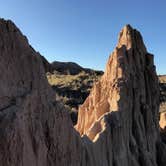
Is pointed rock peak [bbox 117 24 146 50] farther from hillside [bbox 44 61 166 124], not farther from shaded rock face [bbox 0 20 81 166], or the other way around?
hillside [bbox 44 61 166 124]

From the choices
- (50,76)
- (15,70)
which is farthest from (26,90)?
(50,76)

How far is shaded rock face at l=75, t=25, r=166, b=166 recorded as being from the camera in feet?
56.7

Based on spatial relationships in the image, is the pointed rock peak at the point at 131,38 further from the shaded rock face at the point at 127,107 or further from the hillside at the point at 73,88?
the hillside at the point at 73,88

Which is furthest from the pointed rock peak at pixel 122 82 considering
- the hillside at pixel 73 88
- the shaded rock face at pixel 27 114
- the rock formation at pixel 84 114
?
the hillside at pixel 73 88

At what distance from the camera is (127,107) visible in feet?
63.0

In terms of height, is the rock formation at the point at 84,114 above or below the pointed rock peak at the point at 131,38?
below

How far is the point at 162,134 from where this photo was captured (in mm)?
27672

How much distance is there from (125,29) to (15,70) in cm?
1290

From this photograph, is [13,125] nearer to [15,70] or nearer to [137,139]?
[15,70]

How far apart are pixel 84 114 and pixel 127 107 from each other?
3.35 m

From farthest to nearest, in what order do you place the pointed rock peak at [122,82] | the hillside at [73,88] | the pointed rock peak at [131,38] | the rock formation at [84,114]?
the hillside at [73,88]
the pointed rock peak at [131,38]
the pointed rock peak at [122,82]
the rock formation at [84,114]

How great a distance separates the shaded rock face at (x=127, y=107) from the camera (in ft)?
56.7

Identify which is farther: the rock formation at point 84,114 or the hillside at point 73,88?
the hillside at point 73,88

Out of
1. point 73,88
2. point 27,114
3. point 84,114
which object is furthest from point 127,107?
point 73,88
